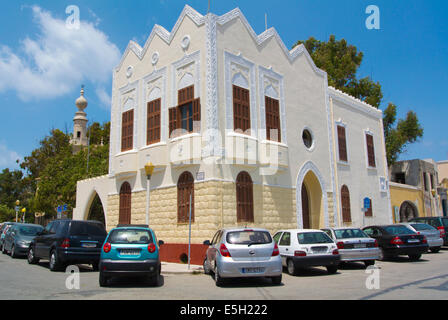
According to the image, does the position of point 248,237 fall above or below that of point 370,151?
below

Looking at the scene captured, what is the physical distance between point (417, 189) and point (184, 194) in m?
25.1

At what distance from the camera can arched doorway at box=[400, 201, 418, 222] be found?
1241 inches

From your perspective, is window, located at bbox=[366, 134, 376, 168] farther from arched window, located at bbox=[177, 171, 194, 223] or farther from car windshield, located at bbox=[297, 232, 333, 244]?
car windshield, located at bbox=[297, 232, 333, 244]

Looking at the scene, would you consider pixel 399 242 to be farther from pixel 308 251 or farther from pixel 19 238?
pixel 19 238

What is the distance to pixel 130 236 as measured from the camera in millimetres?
9664

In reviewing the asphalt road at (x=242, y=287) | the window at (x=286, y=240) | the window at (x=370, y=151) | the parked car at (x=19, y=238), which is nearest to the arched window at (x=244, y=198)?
the window at (x=286, y=240)

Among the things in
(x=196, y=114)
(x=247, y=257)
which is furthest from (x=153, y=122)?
(x=247, y=257)

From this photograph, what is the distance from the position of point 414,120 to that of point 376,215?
18.6 metres

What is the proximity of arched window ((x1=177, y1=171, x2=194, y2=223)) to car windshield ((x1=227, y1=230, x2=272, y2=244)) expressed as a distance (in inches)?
246

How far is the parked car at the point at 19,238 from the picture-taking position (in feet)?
54.9
